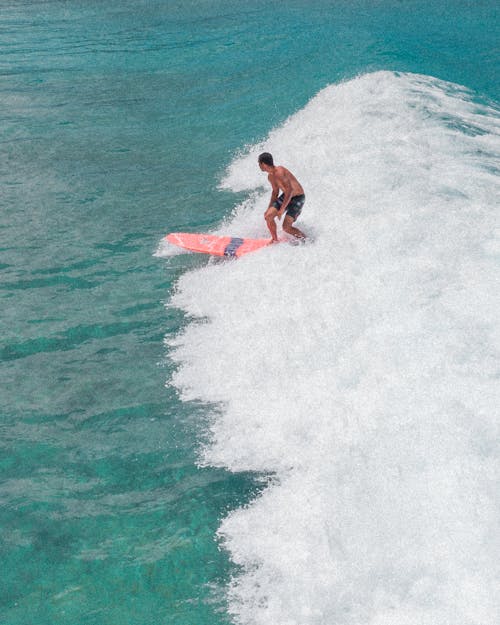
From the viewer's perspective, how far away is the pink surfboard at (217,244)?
11.5 metres

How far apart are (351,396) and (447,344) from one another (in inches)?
54.6

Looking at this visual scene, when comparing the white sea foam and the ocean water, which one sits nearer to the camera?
the white sea foam

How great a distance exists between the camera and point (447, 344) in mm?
7602

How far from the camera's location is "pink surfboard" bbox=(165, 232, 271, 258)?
11.5m

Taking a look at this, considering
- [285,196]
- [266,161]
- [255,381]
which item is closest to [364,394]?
[255,381]

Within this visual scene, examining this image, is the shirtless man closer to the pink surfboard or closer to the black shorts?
the black shorts

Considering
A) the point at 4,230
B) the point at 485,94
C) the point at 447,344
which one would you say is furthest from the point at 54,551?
the point at 485,94

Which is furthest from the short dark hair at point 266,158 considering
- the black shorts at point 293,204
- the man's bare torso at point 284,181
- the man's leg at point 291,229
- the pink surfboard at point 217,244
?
the pink surfboard at point 217,244

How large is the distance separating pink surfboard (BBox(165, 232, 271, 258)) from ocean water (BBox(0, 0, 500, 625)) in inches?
11.8

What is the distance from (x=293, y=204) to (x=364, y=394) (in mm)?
4794

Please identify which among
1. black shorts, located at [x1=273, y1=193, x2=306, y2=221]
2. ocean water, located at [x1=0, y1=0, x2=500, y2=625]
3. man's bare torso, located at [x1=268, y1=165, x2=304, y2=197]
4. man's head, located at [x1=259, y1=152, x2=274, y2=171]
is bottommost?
ocean water, located at [x1=0, y1=0, x2=500, y2=625]

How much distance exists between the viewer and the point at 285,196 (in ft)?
36.0

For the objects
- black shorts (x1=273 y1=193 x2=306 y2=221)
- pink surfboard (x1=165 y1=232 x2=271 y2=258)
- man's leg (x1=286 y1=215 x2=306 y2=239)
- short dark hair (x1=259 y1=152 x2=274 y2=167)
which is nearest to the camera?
short dark hair (x1=259 y1=152 x2=274 y2=167)

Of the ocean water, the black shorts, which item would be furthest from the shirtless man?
the ocean water
